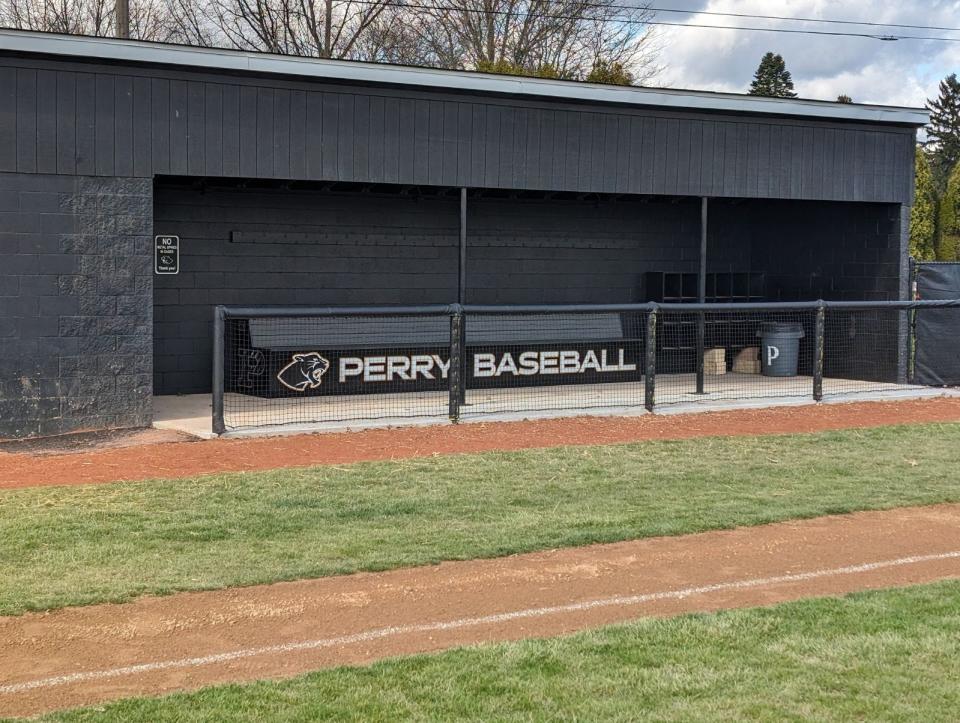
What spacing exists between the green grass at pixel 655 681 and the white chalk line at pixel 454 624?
46 centimetres

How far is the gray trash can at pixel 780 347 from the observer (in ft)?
60.9

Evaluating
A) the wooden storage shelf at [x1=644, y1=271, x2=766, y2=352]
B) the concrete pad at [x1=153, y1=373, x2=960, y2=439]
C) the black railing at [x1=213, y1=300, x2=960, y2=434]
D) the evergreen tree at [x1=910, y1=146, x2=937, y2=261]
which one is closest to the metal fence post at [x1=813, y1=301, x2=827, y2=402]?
the black railing at [x1=213, y1=300, x2=960, y2=434]

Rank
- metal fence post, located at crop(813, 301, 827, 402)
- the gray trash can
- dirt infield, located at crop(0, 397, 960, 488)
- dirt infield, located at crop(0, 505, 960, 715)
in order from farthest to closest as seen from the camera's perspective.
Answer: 1. the gray trash can
2. metal fence post, located at crop(813, 301, 827, 402)
3. dirt infield, located at crop(0, 397, 960, 488)
4. dirt infield, located at crop(0, 505, 960, 715)

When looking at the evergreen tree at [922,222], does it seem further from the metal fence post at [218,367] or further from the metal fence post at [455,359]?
the metal fence post at [218,367]

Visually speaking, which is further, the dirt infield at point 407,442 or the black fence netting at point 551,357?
the black fence netting at point 551,357

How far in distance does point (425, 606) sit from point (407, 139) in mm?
8961

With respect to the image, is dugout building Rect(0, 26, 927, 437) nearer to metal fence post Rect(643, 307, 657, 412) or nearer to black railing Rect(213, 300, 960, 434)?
black railing Rect(213, 300, 960, 434)

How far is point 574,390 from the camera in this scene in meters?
16.2

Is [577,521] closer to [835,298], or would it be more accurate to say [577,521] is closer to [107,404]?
[107,404]

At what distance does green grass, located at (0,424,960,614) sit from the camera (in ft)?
23.6

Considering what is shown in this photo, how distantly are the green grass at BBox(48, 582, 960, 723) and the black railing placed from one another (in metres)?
7.00

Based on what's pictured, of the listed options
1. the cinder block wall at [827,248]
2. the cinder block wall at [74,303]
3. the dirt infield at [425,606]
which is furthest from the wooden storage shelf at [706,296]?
the dirt infield at [425,606]

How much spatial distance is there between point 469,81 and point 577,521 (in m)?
7.61

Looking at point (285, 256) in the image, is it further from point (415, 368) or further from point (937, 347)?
point (937, 347)
